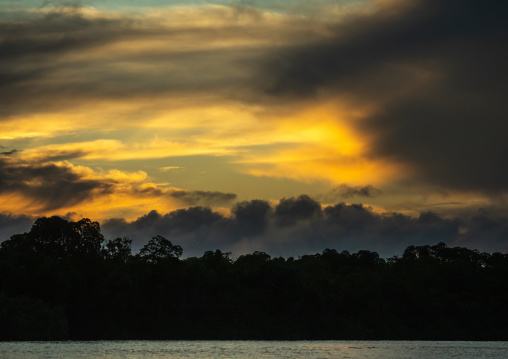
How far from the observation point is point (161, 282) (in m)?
151

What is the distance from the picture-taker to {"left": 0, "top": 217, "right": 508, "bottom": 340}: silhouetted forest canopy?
13262 cm

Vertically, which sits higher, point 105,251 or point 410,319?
point 105,251

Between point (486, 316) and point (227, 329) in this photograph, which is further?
point (486, 316)

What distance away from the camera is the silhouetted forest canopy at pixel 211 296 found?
435 ft

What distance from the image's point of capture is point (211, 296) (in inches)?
5989

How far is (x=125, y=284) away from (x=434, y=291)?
64656 millimetres

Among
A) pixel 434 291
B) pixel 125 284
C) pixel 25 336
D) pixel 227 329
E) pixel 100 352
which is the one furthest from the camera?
pixel 434 291

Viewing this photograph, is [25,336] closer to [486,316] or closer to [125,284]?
[125,284]

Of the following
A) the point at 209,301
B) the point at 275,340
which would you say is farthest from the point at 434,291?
the point at 209,301

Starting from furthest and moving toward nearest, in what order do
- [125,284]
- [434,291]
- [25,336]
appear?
[434,291] < [125,284] < [25,336]

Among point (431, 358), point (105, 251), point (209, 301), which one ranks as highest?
point (105, 251)

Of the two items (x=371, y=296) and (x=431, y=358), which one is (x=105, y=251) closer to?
(x=371, y=296)

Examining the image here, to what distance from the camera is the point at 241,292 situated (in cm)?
15350

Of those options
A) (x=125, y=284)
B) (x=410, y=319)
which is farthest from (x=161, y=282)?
(x=410, y=319)
